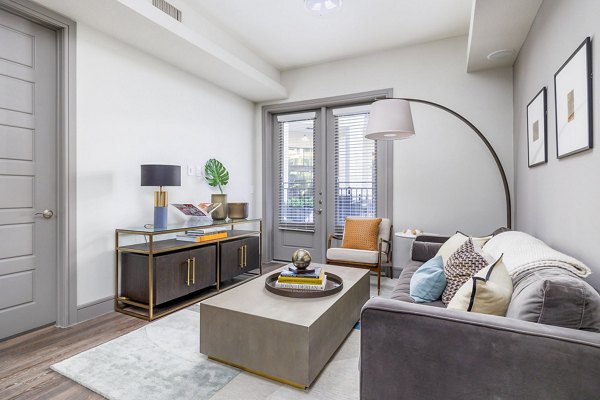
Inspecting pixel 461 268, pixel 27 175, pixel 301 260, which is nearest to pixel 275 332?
pixel 301 260

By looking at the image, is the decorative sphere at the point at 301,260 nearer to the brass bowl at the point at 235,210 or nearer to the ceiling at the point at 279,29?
the brass bowl at the point at 235,210

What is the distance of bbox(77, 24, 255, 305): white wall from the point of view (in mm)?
2615

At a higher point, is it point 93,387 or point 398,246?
point 398,246

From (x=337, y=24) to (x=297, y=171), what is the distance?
6.64 feet

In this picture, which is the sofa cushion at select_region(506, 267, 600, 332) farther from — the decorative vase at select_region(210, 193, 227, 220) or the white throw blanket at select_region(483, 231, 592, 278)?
the decorative vase at select_region(210, 193, 227, 220)

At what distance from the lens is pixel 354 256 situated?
3.47m

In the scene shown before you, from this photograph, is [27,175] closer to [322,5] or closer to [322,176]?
[322,5]

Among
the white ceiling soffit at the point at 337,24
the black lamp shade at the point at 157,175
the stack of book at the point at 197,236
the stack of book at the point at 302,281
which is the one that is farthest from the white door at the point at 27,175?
the stack of book at the point at 302,281

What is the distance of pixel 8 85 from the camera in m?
2.23

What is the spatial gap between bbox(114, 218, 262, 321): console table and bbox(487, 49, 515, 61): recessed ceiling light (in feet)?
10.8

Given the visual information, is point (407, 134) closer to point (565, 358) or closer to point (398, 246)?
point (398, 246)

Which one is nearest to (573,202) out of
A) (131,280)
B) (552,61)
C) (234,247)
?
(552,61)

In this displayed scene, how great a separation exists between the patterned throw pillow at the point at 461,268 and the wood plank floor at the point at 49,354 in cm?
194

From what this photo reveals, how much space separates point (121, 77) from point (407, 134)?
2.65 meters
